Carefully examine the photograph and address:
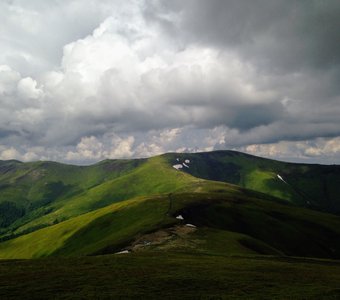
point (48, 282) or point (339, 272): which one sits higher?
point (48, 282)

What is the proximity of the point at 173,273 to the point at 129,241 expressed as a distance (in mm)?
61398

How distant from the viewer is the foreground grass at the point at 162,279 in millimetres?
47656

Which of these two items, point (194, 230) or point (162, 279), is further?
point (194, 230)

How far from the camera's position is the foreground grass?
47656 mm

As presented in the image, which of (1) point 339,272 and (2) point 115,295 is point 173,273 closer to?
→ (2) point 115,295

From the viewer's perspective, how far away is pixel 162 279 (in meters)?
55.3

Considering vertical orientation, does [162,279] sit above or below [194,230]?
above

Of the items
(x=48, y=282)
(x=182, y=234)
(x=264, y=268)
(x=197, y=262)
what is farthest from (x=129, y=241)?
(x=48, y=282)

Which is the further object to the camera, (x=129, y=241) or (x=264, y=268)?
(x=129, y=241)

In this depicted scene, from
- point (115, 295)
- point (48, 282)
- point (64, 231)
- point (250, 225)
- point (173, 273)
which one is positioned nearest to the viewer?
point (115, 295)

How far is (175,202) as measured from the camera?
19525cm

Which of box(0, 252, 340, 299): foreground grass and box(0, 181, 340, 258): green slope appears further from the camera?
Answer: box(0, 181, 340, 258): green slope

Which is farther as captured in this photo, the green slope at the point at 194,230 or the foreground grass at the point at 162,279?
the green slope at the point at 194,230

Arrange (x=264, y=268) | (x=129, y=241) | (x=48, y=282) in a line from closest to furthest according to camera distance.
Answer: (x=48, y=282)
(x=264, y=268)
(x=129, y=241)
